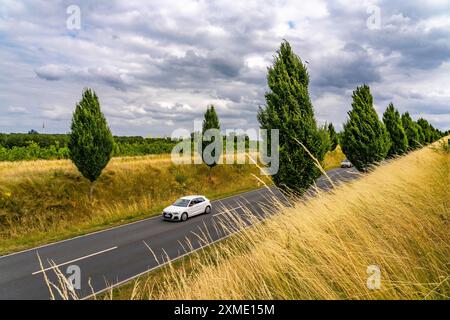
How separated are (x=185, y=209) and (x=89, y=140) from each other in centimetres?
879

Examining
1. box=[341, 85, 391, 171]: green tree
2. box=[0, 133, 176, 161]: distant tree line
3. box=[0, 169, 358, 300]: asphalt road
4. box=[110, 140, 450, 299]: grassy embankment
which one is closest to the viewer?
box=[110, 140, 450, 299]: grassy embankment

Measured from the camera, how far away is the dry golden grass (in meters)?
18.3

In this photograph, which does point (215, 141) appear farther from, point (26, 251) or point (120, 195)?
point (26, 251)

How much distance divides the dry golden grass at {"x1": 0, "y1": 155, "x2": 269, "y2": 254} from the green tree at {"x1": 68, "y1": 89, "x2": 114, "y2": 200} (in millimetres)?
2537

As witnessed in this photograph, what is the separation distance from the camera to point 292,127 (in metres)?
13.2

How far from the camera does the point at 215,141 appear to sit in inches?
1336

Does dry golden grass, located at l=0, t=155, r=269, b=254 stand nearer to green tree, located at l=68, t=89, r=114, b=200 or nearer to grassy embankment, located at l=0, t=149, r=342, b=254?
grassy embankment, located at l=0, t=149, r=342, b=254

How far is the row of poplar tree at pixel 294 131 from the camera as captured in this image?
1319 centimetres

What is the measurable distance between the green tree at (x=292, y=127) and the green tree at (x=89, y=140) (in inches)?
534
